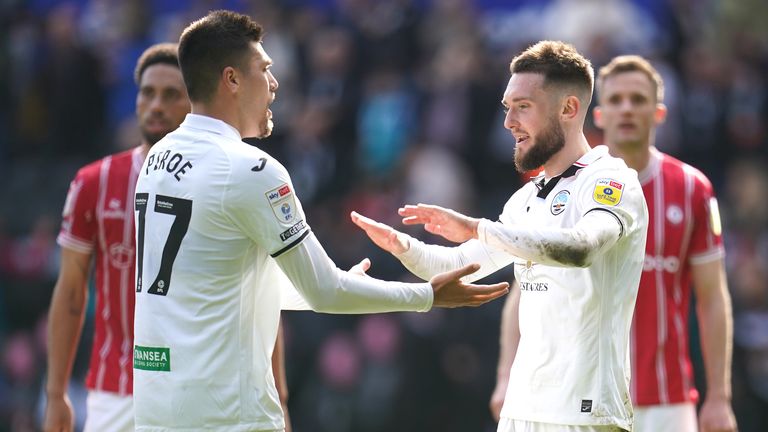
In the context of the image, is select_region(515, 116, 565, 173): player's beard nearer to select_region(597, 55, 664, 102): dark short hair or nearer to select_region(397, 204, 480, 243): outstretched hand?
select_region(397, 204, 480, 243): outstretched hand

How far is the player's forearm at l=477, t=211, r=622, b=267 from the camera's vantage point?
479 centimetres

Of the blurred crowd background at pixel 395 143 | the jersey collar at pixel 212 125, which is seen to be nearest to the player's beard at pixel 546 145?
the jersey collar at pixel 212 125

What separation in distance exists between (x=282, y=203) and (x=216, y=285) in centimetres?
43

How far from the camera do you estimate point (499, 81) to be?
40.9 feet

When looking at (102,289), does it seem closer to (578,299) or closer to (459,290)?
(459,290)

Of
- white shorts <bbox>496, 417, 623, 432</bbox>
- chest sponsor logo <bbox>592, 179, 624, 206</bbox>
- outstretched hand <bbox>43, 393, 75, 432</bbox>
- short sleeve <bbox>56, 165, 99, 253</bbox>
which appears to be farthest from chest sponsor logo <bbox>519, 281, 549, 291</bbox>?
outstretched hand <bbox>43, 393, 75, 432</bbox>

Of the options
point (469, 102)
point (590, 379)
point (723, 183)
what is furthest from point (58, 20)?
point (590, 379)

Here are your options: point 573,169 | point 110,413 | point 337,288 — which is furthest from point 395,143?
point 337,288

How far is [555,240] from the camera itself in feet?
15.7

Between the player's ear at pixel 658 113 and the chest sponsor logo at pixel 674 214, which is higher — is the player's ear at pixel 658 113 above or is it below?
above

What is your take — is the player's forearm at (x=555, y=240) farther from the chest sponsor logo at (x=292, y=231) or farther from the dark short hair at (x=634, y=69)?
the dark short hair at (x=634, y=69)

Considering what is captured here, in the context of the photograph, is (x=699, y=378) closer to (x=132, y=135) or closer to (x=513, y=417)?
(x=513, y=417)

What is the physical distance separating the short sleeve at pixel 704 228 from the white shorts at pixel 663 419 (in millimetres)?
861

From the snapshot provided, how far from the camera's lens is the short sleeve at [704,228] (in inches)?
270
